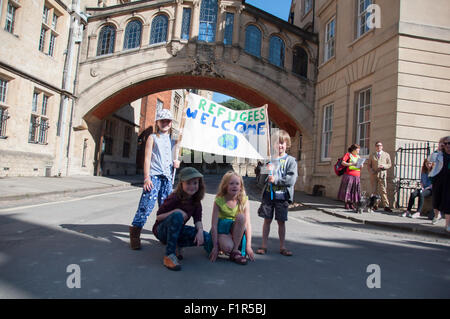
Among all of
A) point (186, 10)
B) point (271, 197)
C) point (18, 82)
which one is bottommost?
point (271, 197)

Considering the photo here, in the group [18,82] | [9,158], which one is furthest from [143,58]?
[9,158]

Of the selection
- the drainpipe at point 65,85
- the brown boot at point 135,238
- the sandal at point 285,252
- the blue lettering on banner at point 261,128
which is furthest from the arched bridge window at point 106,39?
the sandal at point 285,252

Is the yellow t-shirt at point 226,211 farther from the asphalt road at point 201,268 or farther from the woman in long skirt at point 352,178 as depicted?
the woman in long skirt at point 352,178

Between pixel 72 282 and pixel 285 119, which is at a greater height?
pixel 285 119

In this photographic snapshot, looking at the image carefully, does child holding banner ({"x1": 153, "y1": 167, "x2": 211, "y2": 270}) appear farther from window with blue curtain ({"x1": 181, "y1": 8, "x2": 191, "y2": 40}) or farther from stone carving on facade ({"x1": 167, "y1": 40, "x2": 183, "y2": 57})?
window with blue curtain ({"x1": 181, "y1": 8, "x2": 191, "y2": 40})

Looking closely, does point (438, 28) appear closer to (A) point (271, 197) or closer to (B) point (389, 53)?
(B) point (389, 53)

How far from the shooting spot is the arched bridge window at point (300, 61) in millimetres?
17953

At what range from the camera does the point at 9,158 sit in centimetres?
1272

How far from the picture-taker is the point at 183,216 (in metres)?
3.70

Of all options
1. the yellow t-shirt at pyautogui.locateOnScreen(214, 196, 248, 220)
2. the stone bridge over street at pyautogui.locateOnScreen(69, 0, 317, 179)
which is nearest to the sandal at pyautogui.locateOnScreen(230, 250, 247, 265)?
the yellow t-shirt at pyautogui.locateOnScreen(214, 196, 248, 220)

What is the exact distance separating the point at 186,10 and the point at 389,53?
36.4 ft

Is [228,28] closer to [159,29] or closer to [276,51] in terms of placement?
[276,51]

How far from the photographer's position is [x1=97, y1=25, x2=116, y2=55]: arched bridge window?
59.8 ft

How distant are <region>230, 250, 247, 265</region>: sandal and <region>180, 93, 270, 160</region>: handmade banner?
1.56 metres
